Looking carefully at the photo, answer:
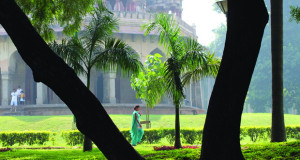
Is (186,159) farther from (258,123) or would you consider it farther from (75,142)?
(258,123)

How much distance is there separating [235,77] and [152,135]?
30.9 ft

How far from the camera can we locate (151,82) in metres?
10.3

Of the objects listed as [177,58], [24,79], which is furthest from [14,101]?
[177,58]

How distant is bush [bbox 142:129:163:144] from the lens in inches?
520

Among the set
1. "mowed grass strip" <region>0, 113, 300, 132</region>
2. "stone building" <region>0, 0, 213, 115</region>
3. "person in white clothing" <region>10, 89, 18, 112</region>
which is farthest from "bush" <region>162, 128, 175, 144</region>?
"person in white clothing" <region>10, 89, 18, 112</region>

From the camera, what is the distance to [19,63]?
26.2m

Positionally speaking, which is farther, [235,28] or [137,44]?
[137,44]

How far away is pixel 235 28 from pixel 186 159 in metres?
2.78

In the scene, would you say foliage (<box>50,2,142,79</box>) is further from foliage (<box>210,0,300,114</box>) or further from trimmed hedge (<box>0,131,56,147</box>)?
foliage (<box>210,0,300,114</box>)

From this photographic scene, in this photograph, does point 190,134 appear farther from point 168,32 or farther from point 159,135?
point 168,32

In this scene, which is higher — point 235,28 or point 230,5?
point 230,5

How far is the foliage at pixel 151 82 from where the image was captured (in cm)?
1018

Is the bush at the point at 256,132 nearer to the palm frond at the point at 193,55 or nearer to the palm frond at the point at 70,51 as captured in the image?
the palm frond at the point at 193,55

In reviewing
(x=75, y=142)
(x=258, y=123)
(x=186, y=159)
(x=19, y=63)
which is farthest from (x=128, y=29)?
(x=186, y=159)
